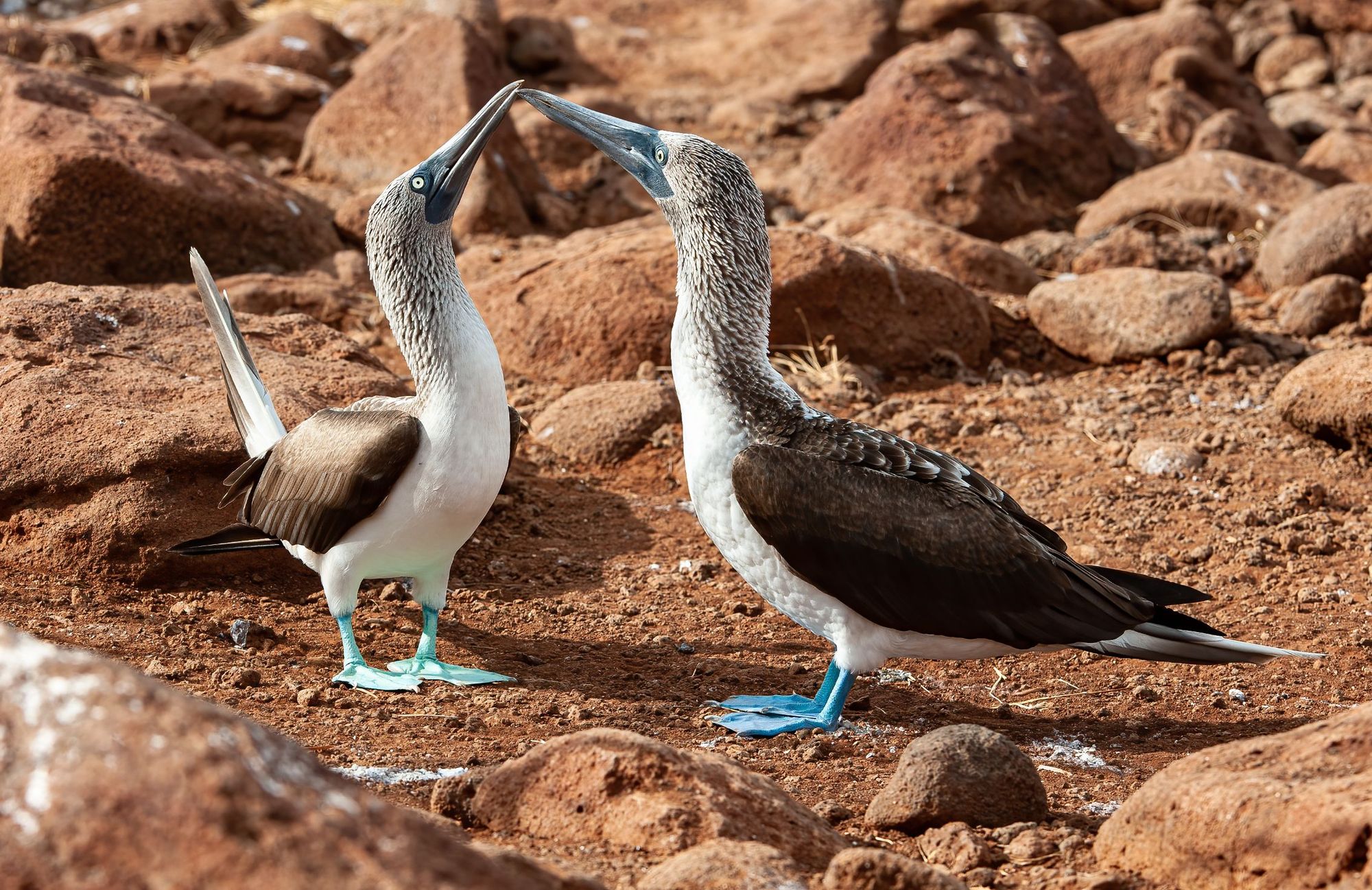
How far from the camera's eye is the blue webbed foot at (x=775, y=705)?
457cm

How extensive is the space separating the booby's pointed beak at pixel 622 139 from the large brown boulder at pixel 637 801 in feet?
7.41

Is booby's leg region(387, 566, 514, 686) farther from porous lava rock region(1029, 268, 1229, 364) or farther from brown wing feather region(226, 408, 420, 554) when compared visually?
porous lava rock region(1029, 268, 1229, 364)

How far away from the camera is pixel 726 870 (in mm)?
2654

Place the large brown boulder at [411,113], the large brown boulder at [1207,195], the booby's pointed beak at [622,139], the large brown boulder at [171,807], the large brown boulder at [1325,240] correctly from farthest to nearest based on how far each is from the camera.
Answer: the large brown boulder at [411,113], the large brown boulder at [1207,195], the large brown boulder at [1325,240], the booby's pointed beak at [622,139], the large brown boulder at [171,807]

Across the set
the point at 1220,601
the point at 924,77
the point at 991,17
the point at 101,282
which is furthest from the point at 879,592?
the point at 991,17

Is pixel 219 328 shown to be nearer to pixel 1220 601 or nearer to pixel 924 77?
pixel 1220 601

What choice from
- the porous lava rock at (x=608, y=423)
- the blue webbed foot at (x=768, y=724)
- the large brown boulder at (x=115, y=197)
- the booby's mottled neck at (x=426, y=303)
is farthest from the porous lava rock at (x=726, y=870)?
the large brown boulder at (x=115, y=197)

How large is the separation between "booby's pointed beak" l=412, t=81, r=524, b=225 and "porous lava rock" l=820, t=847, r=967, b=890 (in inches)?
110

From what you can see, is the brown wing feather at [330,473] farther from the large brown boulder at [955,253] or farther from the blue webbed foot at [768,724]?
the large brown boulder at [955,253]

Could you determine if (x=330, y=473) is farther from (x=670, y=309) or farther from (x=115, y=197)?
(x=115, y=197)

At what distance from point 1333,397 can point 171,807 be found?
609 centimetres

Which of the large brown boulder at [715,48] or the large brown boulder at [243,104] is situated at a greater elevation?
the large brown boulder at [715,48]

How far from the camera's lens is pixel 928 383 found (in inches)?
311

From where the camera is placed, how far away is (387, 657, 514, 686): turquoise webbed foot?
475 cm
